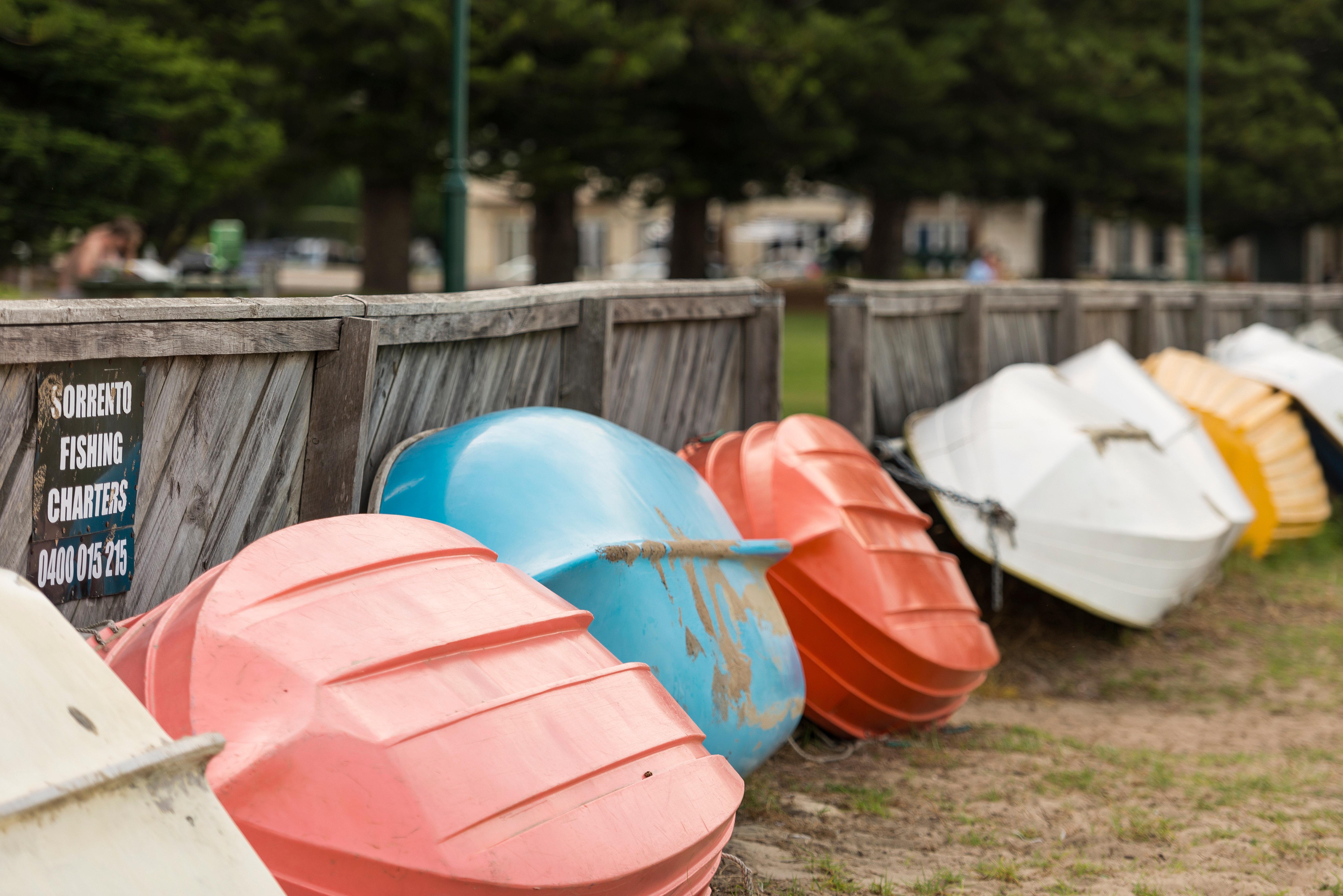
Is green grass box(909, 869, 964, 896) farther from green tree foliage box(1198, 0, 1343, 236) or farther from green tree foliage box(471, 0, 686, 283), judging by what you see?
green tree foliage box(1198, 0, 1343, 236)

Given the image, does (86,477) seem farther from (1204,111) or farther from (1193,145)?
(1204,111)

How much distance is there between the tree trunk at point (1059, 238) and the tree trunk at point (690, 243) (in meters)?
10.1

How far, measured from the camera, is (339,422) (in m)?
3.93

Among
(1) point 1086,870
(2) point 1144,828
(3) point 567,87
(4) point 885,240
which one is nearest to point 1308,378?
A: (2) point 1144,828

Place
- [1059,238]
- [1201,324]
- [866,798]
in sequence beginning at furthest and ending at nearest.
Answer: [1059,238], [1201,324], [866,798]

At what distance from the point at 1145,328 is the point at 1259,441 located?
1917mm

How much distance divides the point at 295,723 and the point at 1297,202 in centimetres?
3048

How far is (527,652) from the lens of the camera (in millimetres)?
2859

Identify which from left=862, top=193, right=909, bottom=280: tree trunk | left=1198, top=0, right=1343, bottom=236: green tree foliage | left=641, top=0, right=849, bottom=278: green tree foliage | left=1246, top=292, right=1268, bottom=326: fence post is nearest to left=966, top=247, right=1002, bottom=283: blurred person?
left=641, top=0, right=849, bottom=278: green tree foliage

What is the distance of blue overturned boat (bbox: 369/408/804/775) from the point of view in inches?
148

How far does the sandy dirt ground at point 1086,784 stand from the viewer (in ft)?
13.1

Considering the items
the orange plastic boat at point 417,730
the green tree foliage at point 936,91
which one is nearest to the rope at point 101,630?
the orange plastic boat at point 417,730

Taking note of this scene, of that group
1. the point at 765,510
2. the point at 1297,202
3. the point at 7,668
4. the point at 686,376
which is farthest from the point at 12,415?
the point at 1297,202

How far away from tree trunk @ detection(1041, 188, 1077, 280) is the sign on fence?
28.7 metres
